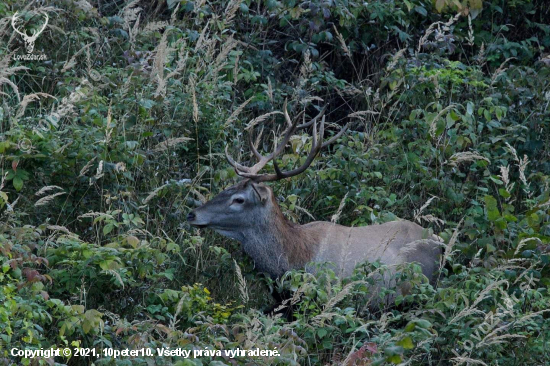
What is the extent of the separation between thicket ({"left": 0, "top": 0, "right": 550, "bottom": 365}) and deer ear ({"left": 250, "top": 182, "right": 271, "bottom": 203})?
397mm

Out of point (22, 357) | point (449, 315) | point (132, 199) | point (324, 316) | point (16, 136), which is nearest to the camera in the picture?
point (22, 357)

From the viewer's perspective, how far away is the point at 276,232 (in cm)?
766

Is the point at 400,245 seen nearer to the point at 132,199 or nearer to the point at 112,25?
the point at 132,199

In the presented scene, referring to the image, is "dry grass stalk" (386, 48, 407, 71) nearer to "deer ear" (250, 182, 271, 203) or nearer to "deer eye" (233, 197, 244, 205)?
"deer ear" (250, 182, 271, 203)

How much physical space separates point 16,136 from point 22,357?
2.45 m

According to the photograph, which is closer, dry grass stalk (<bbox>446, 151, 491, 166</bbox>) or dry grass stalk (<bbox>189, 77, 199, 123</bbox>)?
dry grass stalk (<bbox>446, 151, 491, 166</bbox>)

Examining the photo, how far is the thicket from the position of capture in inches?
226

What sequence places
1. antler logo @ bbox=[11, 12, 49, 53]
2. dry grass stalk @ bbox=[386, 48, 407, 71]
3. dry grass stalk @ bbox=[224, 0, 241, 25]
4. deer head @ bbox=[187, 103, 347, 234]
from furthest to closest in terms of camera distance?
dry grass stalk @ bbox=[224, 0, 241, 25] → dry grass stalk @ bbox=[386, 48, 407, 71] → antler logo @ bbox=[11, 12, 49, 53] → deer head @ bbox=[187, 103, 347, 234]

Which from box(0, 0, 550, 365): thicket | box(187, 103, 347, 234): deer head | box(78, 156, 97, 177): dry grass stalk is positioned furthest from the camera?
box(187, 103, 347, 234): deer head

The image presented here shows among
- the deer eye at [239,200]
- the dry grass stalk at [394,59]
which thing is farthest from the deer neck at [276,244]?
the dry grass stalk at [394,59]

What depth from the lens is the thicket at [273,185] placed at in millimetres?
5742

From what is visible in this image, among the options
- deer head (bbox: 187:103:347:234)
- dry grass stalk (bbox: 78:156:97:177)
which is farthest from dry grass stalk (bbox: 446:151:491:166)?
dry grass stalk (bbox: 78:156:97:177)

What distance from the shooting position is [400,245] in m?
7.72

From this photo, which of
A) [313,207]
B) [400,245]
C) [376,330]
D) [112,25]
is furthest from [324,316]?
[112,25]
